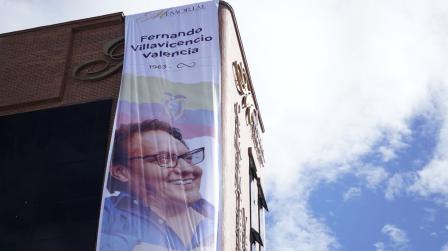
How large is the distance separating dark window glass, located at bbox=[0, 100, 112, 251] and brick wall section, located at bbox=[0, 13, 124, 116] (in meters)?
0.46

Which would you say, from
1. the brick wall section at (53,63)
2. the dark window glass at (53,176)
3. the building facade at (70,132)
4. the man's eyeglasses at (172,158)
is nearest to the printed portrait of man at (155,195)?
the man's eyeglasses at (172,158)

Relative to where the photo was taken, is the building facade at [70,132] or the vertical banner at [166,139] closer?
the vertical banner at [166,139]

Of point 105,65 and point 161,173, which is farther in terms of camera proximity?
point 105,65

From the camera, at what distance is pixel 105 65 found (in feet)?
78.3

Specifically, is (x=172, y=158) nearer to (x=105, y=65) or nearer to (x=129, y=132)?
(x=129, y=132)

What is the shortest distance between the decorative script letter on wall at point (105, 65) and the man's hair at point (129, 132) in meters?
3.08

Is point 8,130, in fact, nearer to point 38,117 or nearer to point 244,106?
point 38,117

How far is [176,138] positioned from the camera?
68.8 ft

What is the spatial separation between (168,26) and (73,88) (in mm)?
4008

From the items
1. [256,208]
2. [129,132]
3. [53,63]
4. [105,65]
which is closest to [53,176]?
[129,132]

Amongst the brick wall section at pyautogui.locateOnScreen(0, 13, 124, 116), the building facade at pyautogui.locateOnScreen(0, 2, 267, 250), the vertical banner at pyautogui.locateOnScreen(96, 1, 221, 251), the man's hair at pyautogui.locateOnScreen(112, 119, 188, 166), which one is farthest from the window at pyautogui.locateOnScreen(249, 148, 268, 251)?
the brick wall section at pyautogui.locateOnScreen(0, 13, 124, 116)

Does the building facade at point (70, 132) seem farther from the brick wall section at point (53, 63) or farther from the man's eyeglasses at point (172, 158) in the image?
the man's eyeglasses at point (172, 158)

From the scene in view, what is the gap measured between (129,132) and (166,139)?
124 cm

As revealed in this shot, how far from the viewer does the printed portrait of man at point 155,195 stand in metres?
18.8
